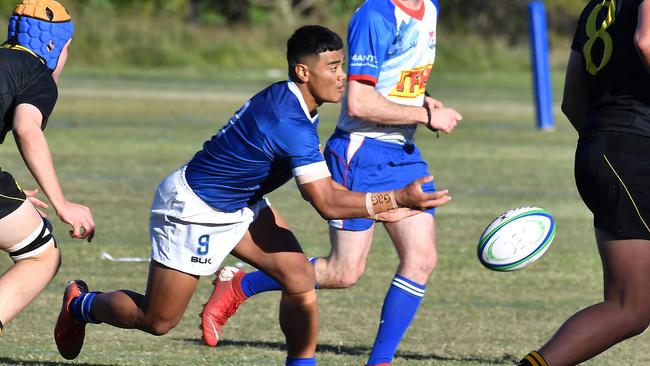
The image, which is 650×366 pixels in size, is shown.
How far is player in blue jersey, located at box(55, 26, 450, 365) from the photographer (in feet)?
20.1

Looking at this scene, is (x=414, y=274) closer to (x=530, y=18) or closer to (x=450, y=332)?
(x=450, y=332)

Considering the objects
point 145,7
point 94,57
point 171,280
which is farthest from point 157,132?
point 145,7

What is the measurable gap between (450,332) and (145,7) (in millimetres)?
48506

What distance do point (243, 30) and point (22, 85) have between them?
45488 mm

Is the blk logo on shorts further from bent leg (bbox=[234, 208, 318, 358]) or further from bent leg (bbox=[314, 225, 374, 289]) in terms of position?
bent leg (bbox=[314, 225, 374, 289])

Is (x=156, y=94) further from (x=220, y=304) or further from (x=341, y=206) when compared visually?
(x=341, y=206)

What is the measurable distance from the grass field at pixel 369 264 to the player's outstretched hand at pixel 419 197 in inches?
72.6

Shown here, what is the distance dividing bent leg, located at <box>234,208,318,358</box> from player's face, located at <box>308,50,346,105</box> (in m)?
0.76

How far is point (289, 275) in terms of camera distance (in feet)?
21.6

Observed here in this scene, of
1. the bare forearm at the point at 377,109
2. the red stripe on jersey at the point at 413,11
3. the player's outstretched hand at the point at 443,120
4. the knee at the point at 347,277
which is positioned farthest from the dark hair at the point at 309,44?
the knee at the point at 347,277

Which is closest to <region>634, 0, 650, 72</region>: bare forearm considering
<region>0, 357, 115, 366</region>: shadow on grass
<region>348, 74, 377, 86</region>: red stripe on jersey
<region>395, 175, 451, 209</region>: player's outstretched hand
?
<region>395, 175, 451, 209</region>: player's outstretched hand

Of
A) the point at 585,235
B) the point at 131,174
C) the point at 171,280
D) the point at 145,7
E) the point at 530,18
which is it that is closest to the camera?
the point at 171,280

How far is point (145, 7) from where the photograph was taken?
5566cm

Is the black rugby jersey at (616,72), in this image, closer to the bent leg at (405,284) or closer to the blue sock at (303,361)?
the bent leg at (405,284)
